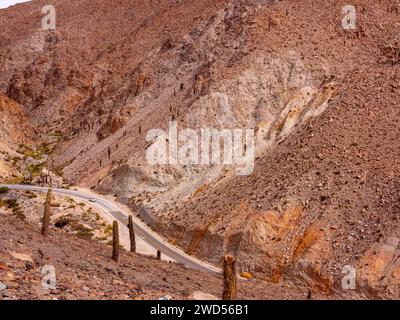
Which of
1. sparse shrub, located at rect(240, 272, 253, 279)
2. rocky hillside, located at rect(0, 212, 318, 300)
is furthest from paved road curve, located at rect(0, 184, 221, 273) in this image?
rocky hillside, located at rect(0, 212, 318, 300)

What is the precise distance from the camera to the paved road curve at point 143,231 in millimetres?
38000

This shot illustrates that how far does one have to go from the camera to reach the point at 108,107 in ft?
259

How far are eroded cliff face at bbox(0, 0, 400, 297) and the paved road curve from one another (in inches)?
38.4

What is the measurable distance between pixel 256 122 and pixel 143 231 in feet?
55.4

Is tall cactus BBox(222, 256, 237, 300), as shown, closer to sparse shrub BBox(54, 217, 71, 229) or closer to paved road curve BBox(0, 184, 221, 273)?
paved road curve BBox(0, 184, 221, 273)

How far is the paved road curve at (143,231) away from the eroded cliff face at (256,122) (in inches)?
38.4

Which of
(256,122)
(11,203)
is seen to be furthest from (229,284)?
(256,122)

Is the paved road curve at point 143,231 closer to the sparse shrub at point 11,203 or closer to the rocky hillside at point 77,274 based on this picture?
the sparse shrub at point 11,203

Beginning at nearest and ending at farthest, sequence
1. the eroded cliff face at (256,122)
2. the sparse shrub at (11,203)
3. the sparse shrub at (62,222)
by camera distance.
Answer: the eroded cliff face at (256,122) < the sparse shrub at (62,222) < the sparse shrub at (11,203)

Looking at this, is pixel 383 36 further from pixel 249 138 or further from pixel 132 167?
pixel 132 167

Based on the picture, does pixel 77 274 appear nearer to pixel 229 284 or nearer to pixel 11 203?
pixel 229 284

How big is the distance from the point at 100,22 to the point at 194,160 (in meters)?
69.7

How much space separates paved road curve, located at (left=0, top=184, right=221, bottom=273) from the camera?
38.0 m

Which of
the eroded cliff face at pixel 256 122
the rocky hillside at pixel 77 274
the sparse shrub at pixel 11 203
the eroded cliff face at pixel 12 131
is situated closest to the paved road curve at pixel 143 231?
the eroded cliff face at pixel 256 122
